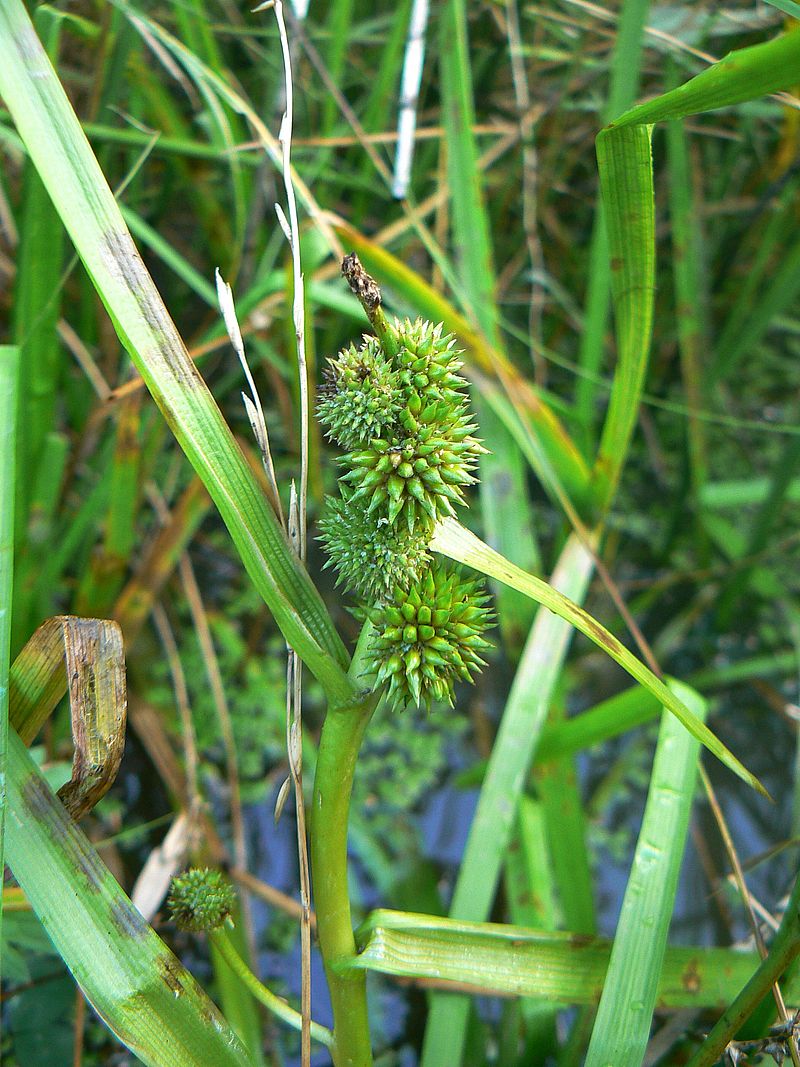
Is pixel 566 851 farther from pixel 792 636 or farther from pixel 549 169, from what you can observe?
pixel 549 169

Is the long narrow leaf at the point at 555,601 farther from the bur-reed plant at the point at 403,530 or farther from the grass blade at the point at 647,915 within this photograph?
the grass blade at the point at 647,915

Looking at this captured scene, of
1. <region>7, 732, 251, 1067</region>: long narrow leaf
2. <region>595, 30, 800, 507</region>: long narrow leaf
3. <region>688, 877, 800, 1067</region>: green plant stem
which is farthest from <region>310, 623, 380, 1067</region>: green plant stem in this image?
<region>595, 30, 800, 507</region>: long narrow leaf

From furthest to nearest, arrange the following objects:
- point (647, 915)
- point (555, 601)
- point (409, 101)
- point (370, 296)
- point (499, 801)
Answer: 1. point (409, 101)
2. point (499, 801)
3. point (647, 915)
4. point (555, 601)
5. point (370, 296)

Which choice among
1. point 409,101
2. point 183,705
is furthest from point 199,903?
point 409,101

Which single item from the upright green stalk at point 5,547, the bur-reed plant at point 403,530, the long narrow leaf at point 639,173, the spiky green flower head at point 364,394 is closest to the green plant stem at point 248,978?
the bur-reed plant at point 403,530

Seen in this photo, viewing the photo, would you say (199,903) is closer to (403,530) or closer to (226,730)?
(403,530)

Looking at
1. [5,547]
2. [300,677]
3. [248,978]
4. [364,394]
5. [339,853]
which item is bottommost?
[248,978]

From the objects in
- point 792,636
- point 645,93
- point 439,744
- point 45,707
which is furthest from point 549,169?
point 45,707

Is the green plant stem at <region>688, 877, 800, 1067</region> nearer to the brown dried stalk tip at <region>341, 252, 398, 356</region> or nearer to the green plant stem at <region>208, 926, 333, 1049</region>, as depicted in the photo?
the green plant stem at <region>208, 926, 333, 1049</region>
